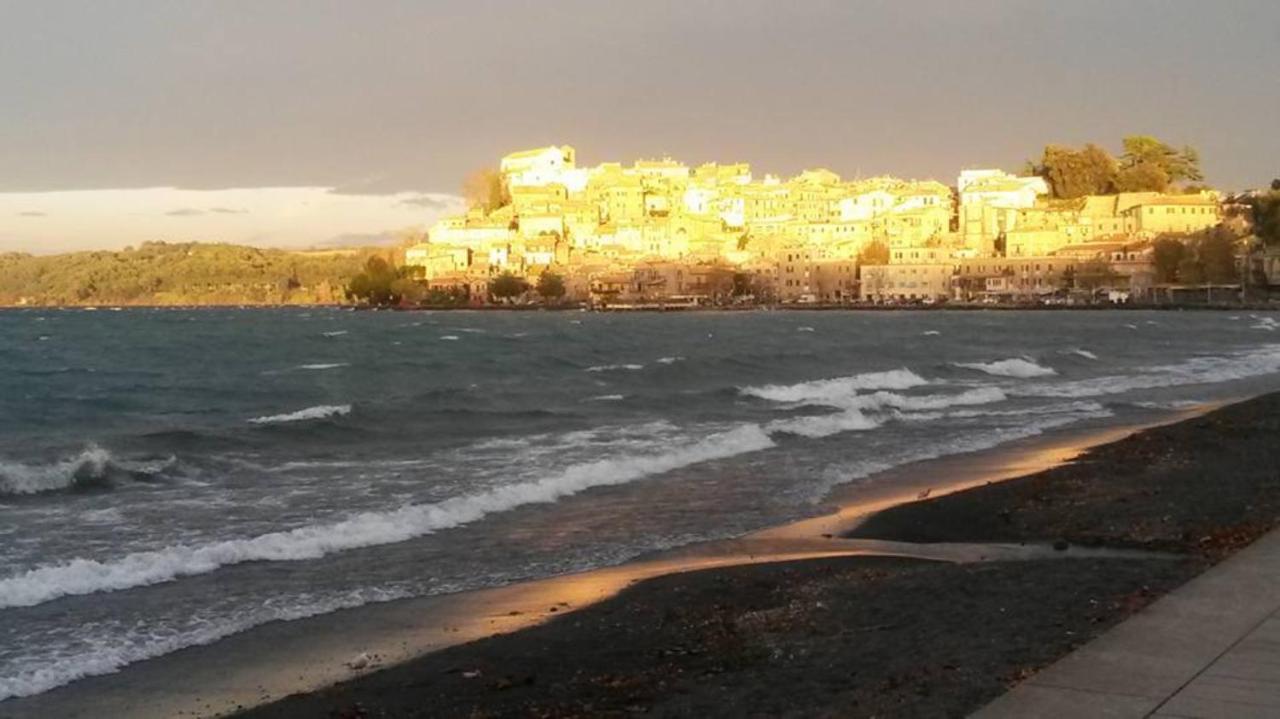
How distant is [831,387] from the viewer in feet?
126

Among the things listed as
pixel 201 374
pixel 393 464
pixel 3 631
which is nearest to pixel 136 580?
pixel 3 631

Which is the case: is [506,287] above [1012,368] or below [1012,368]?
above

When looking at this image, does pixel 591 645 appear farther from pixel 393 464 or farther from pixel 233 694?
pixel 393 464

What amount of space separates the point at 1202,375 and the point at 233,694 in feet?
129

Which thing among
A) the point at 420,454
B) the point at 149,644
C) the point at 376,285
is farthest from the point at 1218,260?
the point at 149,644

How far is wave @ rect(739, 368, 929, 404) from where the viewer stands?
36.2m

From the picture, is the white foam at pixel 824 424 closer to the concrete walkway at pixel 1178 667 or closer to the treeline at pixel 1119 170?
the concrete walkway at pixel 1178 667

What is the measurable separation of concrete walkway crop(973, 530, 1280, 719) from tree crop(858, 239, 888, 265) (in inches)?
5888

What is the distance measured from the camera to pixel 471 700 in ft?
27.0

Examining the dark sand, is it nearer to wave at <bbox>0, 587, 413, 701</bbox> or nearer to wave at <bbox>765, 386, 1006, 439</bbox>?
wave at <bbox>0, 587, 413, 701</bbox>

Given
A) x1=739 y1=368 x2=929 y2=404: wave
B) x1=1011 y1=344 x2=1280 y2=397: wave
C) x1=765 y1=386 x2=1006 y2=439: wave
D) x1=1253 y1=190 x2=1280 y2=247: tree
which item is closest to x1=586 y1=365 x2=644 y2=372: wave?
x1=739 y1=368 x2=929 y2=404: wave

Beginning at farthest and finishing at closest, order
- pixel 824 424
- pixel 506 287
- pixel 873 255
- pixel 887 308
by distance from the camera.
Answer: pixel 873 255 → pixel 506 287 → pixel 887 308 → pixel 824 424

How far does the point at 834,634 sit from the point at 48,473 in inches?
600

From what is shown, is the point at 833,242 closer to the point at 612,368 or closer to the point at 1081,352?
the point at 1081,352
